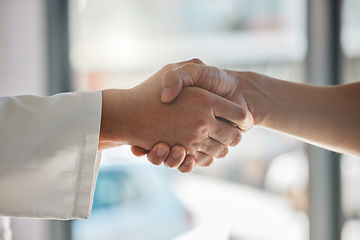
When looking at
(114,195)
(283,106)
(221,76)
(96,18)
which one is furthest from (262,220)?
(96,18)

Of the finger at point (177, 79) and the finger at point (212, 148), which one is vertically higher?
the finger at point (177, 79)

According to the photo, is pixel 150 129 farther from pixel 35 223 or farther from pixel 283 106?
pixel 35 223

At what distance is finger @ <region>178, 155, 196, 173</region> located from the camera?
1232mm

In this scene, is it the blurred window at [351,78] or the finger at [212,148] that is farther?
the blurred window at [351,78]

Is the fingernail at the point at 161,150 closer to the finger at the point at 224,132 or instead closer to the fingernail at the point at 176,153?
the fingernail at the point at 176,153

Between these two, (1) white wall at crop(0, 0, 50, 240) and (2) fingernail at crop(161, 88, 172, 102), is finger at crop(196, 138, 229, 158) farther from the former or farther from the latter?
(1) white wall at crop(0, 0, 50, 240)

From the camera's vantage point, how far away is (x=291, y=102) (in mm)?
1278

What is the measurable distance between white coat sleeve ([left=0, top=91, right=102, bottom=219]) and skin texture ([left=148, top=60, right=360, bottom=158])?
0.34 metres

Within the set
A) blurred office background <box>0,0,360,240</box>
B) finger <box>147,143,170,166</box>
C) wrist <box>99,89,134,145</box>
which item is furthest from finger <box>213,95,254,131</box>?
blurred office background <box>0,0,360,240</box>

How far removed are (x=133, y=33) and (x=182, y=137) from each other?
1.18 metres

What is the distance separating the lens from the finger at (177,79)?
3.74ft

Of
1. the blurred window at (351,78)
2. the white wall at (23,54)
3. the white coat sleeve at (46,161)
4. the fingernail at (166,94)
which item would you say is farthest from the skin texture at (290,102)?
the white wall at (23,54)

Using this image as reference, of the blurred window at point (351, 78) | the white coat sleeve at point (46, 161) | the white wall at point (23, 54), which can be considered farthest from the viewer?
the white wall at point (23, 54)

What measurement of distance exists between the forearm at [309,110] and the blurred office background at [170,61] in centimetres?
75
